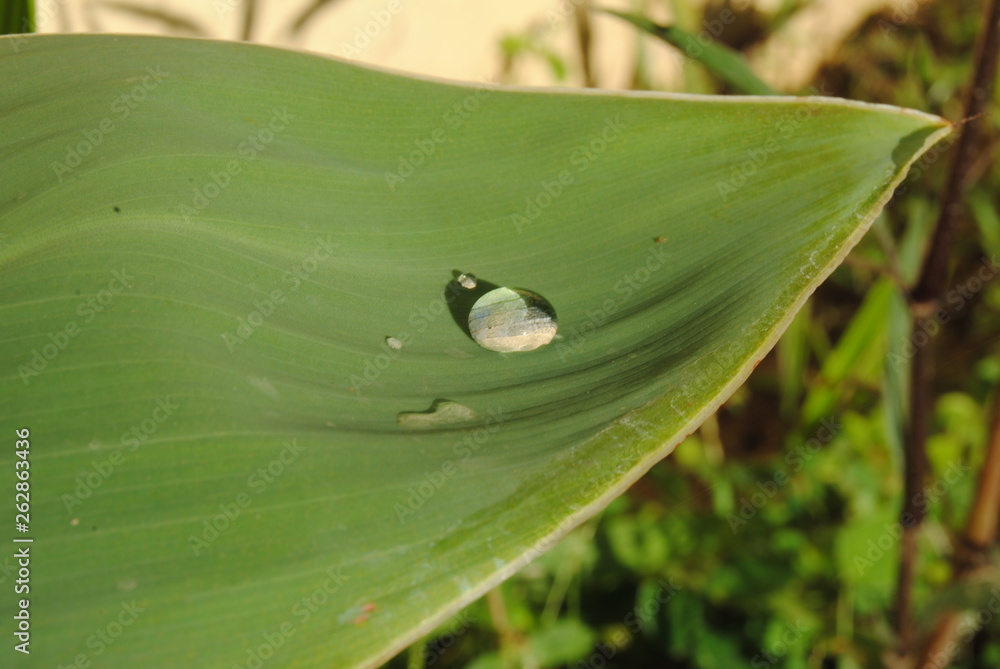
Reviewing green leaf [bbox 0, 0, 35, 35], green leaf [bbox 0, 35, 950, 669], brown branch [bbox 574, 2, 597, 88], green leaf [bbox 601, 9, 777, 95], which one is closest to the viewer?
green leaf [bbox 0, 35, 950, 669]

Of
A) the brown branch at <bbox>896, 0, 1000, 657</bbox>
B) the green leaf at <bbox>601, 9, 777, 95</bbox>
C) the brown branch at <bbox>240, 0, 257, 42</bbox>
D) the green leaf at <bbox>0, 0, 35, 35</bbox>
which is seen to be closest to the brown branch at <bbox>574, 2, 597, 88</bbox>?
the brown branch at <bbox>240, 0, 257, 42</bbox>

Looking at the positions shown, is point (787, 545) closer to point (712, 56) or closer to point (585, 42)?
point (712, 56)

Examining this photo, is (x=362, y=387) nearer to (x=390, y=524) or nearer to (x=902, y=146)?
(x=390, y=524)

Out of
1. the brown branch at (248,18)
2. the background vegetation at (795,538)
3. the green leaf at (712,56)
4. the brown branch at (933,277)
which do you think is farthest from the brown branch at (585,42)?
the brown branch at (933,277)

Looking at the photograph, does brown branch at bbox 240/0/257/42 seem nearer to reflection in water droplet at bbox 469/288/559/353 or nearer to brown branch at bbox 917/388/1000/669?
reflection in water droplet at bbox 469/288/559/353

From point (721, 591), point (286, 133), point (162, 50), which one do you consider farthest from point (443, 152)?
point (721, 591)

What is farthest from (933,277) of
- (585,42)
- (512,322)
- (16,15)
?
(585,42)

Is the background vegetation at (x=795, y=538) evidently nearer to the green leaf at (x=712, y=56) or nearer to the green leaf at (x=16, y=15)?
the green leaf at (x=712, y=56)
